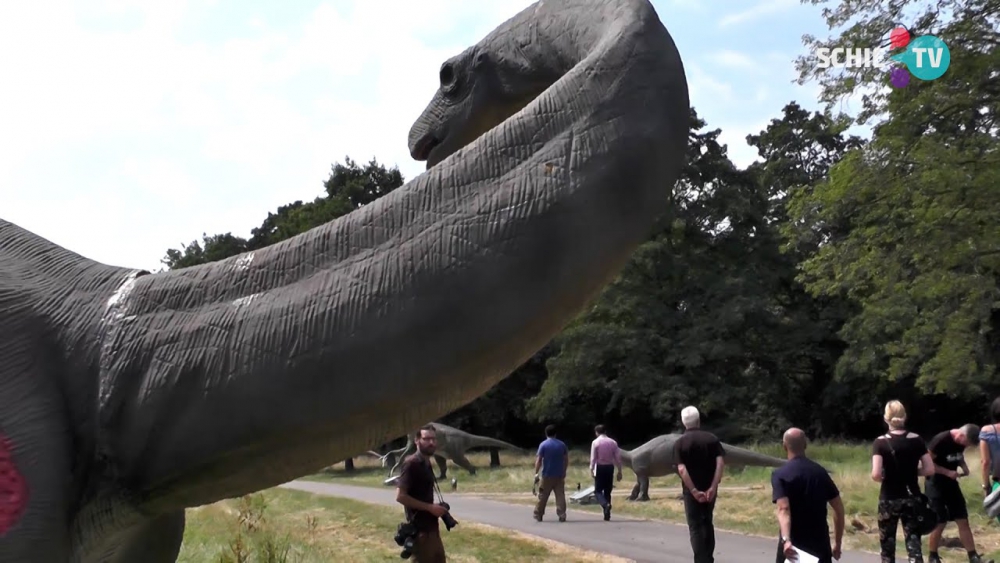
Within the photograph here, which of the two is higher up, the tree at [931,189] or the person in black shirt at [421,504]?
the tree at [931,189]

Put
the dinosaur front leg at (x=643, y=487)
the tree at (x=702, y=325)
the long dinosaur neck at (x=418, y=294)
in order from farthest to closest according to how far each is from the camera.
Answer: the tree at (x=702, y=325) → the dinosaur front leg at (x=643, y=487) → the long dinosaur neck at (x=418, y=294)

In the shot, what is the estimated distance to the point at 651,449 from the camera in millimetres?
19531

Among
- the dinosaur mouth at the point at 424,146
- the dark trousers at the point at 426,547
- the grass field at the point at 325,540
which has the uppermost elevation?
the dinosaur mouth at the point at 424,146

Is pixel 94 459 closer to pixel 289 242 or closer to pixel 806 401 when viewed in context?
pixel 289 242

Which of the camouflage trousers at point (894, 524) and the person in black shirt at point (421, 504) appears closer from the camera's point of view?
the person in black shirt at point (421, 504)

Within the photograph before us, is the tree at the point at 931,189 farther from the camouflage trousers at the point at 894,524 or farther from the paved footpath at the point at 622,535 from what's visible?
the camouflage trousers at the point at 894,524

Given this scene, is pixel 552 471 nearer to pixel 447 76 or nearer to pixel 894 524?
pixel 894 524

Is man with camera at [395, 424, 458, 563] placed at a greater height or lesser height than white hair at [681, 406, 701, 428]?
lesser

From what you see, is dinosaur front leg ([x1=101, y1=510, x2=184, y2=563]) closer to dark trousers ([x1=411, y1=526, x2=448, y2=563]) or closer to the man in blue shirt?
dark trousers ([x1=411, y1=526, x2=448, y2=563])

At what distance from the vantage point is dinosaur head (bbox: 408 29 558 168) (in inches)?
94.9

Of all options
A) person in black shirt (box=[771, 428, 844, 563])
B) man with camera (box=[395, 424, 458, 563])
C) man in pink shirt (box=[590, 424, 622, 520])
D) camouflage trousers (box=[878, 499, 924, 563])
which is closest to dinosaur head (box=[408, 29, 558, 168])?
person in black shirt (box=[771, 428, 844, 563])

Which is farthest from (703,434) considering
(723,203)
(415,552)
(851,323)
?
(723,203)

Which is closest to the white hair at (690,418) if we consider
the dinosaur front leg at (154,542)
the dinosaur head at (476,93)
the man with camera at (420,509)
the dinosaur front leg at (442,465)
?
the man with camera at (420,509)

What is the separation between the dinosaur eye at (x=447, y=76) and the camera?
2510mm
